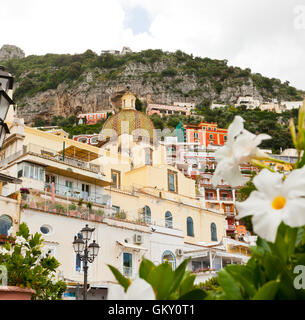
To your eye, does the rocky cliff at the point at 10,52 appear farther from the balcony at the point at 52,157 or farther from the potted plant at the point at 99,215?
the potted plant at the point at 99,215

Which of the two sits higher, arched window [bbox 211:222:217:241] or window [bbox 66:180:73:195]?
window [bbox 66:180:73:195]

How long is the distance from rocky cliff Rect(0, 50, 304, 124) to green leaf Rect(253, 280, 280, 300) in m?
100.0

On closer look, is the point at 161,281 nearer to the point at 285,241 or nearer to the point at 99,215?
the point at 285,241

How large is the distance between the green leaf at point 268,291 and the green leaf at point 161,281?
227mm

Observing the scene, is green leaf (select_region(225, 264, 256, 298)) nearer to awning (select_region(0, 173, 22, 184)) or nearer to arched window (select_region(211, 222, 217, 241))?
awning (select_region(0, 173, 22, 184))

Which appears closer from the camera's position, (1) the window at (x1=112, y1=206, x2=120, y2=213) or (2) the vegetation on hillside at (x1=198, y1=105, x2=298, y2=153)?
(1) the window at (x1=112, y1=206, x2=120, y2=213)

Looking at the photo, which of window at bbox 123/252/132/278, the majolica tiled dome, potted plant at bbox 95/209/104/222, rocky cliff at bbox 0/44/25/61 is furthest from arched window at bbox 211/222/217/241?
rocky cliff at bbox 0/44/25/61

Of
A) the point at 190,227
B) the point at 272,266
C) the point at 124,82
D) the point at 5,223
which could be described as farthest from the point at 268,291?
the point at 124,82

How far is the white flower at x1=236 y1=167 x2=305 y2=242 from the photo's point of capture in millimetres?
981

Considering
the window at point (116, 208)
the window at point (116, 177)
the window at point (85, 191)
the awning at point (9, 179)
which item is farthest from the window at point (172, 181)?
the awning at point (9, 179)

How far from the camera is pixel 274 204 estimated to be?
41.1 inches

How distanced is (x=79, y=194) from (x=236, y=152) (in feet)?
81.1

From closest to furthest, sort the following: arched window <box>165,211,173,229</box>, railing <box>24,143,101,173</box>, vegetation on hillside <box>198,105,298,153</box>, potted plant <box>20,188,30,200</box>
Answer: potted plant <box>20,188,30,200</box> → railing <box>24,143,101,173</box> → arched window <box>165,211,173,229</box> → vegetation on hillside <box>198,105,298,153</box>

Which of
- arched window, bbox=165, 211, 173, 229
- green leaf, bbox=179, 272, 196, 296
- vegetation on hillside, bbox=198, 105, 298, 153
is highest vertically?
vegetation on hillside, bbox=198, 105, 298, 153
